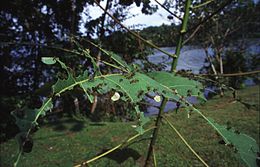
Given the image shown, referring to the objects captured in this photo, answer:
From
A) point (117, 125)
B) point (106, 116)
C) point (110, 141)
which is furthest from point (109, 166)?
point (106, 116)

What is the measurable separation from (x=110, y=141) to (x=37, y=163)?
4.78ft

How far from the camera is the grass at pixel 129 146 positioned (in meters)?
4.51

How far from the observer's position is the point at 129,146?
4.61 metres

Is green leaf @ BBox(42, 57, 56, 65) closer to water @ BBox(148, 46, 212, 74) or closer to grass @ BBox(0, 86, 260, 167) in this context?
water @ BBox(148, 46, 212, 74)

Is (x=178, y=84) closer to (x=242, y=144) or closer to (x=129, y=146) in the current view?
(x=242, y=144)

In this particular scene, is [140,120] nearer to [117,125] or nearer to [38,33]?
[117,125]

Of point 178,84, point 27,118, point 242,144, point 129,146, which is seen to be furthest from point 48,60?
point 129,146

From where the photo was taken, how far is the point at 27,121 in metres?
0.52

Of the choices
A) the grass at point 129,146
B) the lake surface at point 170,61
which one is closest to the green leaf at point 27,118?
the lake surface at point 170,61

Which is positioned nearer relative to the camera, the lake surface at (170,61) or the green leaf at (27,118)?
the green leaf at (27,118)

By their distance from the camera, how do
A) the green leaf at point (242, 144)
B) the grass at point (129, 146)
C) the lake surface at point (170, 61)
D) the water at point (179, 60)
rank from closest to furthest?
the green leaf at point (242, 144) < the water at point (179, 60) < the lake surface at point (170, 61) < the grass at point (129, 146)

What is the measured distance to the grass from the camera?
451cm

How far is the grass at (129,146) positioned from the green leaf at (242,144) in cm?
328

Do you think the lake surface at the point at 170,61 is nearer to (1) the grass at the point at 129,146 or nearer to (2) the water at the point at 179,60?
(2) the water at the point at 179,60
